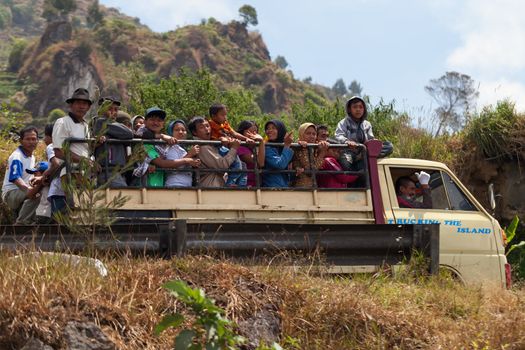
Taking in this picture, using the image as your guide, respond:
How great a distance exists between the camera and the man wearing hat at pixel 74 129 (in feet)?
27.3

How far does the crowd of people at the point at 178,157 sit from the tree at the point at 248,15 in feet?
432

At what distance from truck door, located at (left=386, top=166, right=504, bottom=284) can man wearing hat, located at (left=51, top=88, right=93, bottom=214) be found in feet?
11.0

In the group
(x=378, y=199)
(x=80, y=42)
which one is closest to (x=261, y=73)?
(x=80, y=42)

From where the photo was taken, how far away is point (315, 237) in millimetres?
8078

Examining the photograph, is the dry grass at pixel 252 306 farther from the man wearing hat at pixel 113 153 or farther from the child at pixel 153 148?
the child at pixel 153 148

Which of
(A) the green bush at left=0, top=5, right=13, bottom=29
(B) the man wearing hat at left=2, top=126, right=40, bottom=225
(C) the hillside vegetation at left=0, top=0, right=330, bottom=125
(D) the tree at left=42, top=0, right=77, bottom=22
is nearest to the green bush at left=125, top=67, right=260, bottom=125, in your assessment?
(B) the man wearing hat at left=2, top=126, right=40, bottom=225

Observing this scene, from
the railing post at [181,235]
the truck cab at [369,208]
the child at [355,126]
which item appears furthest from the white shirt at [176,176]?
the child at [355,126]

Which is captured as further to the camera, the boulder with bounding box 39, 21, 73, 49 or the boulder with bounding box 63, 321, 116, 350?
the boulder with bounding box 39, 21, 73, 49

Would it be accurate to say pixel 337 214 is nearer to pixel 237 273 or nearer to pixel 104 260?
pixel 237 273

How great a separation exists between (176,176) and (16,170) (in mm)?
1991

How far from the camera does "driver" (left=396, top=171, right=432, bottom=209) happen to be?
9625 mm

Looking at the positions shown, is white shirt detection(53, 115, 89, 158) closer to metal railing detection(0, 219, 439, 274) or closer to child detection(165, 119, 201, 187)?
child detection(165, 119, 201, 187)

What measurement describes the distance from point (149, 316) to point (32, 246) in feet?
4.16

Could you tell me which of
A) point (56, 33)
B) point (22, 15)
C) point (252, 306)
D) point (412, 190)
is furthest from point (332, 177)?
point (22, 15)
